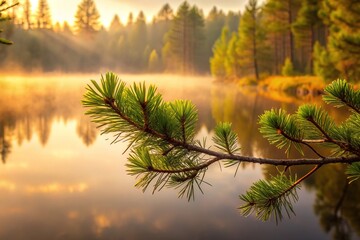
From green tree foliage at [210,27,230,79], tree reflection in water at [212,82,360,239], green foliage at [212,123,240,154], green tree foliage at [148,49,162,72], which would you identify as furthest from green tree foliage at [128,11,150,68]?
green foliage at [212,123,240,154]

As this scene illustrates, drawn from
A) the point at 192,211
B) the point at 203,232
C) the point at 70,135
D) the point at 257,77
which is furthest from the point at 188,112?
the point at 257,77

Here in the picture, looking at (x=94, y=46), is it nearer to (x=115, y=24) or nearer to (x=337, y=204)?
(x=115, y=24)

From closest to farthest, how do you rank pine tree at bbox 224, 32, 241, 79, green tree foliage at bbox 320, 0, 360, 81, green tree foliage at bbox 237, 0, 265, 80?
green tree foliage at bbox 320, 0, 360, 81
green tree foliage at bbox 237, 0, 265, 80
pine tree at bbox 224, 32, 241, 79

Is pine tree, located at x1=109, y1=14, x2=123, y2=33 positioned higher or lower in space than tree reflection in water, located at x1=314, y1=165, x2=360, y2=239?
higher

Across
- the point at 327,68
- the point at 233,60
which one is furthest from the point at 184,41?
the point at 327,68

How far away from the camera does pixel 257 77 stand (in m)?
43.3

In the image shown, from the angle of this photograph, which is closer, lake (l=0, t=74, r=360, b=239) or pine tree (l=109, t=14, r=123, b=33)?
lake (l=0, t=74, r=360, b=239)

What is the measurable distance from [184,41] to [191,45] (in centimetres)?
326

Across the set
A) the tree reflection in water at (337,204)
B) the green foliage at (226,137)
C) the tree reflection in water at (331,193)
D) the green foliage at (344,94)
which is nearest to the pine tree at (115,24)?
the tree reflection in water at (331,193)

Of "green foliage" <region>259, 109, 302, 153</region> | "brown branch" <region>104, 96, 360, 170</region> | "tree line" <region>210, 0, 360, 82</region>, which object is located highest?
"tree line" <region>210, 0, 360, 82</region>

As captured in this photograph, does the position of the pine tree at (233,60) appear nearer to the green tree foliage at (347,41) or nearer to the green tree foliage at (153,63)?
the green tree foliage at (347,41)

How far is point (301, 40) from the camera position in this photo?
43031 mm

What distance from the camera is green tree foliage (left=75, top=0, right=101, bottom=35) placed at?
96.3m

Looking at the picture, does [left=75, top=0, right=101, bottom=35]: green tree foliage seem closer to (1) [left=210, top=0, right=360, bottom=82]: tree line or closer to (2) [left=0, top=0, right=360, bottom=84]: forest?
(2) [left=0, top=0, right=360, bottom=84]: forest
